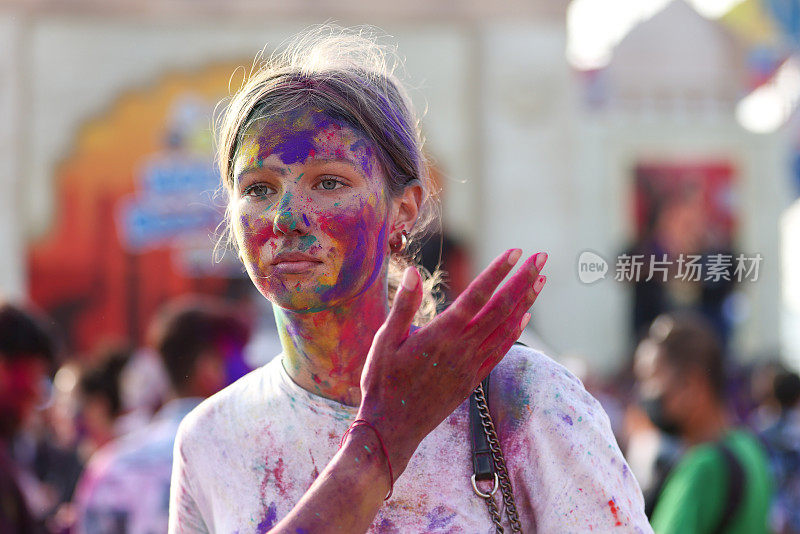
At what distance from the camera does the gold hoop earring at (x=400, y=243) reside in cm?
172

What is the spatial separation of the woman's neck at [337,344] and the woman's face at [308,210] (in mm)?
39

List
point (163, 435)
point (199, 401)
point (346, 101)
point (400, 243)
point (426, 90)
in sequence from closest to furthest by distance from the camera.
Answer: point (346, 101) → point (400, 243) → point (163, 435) → point (199, 401) → point (426, 90)

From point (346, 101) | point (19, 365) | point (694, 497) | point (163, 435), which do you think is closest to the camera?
point (346, 101)

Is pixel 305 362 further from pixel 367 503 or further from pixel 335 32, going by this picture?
pixel 335 32

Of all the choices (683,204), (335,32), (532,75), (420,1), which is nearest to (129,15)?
(420,1)

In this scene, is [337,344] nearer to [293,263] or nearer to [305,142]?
[293,263]

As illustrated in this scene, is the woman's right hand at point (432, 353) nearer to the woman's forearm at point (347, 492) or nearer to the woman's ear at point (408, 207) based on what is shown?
the woman's forearm at point (347, 492)

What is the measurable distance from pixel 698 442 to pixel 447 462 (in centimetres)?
229

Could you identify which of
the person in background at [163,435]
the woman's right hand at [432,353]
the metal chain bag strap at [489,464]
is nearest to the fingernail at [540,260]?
the woman's right hand at [432,353]

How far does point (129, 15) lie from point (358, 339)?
14263mm

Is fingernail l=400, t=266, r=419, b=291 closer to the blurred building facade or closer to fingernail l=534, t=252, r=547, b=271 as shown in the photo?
fingernail l=534, t=252, r=547, b=271

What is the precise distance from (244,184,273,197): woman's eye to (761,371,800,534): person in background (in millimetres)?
3739

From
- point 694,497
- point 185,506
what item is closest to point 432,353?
point 185,506

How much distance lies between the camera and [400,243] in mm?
1729
